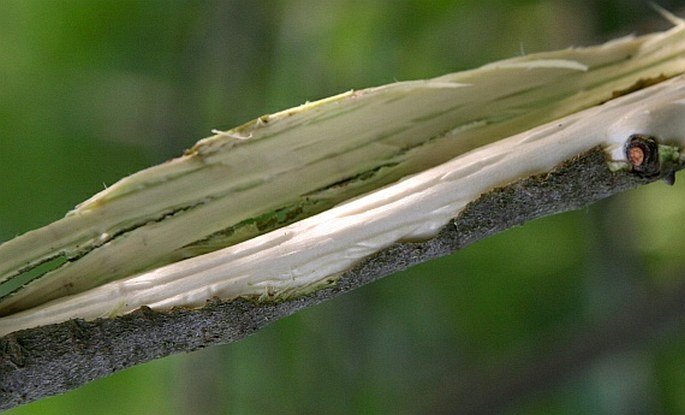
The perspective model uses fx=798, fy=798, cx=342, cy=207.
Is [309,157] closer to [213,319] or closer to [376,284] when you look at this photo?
[213,319]

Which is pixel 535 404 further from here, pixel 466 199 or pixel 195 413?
pixel 466 199

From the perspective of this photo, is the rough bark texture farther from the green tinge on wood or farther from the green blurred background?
the green blurred background

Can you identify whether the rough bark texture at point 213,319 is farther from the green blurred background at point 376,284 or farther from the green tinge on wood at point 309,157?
the green blurred background at point 376,284

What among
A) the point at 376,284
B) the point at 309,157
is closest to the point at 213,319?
the point at 309,157

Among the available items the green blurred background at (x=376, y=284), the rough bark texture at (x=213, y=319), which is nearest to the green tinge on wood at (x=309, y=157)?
the rough bark texture at (x=213, y=319)

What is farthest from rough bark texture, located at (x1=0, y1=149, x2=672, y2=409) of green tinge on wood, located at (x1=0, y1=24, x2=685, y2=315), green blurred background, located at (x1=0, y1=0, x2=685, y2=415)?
green blurred background, located at (x1=0, y1=0, x2=685, y2=415)

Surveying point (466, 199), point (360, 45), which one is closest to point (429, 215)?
point (466, 199)
